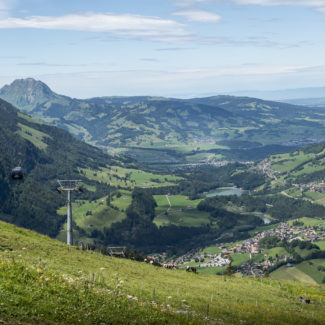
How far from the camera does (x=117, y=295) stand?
41.2 metres

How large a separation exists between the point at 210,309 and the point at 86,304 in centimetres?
1726

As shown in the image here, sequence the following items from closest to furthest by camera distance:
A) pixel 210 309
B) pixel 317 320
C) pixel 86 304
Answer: pixel 86 304 < pixel 210 309 < pixel 317 320

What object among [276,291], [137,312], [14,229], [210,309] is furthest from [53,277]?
[276,291]

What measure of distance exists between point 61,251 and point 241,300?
29252 mm

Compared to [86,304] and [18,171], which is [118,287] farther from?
[18,171]

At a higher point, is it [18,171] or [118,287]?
[18,171]

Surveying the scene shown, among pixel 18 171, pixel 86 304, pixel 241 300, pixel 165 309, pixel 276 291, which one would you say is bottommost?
pixel 276 291

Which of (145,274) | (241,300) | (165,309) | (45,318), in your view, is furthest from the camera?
(145,274)

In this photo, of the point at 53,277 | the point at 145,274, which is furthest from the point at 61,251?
the point at 53,277

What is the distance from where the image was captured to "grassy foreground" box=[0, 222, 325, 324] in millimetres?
32500

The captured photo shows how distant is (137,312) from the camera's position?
36562 millimetres

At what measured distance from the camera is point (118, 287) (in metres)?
47.2

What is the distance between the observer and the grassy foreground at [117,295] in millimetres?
32500

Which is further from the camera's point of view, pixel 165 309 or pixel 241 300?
pixel 241 300
